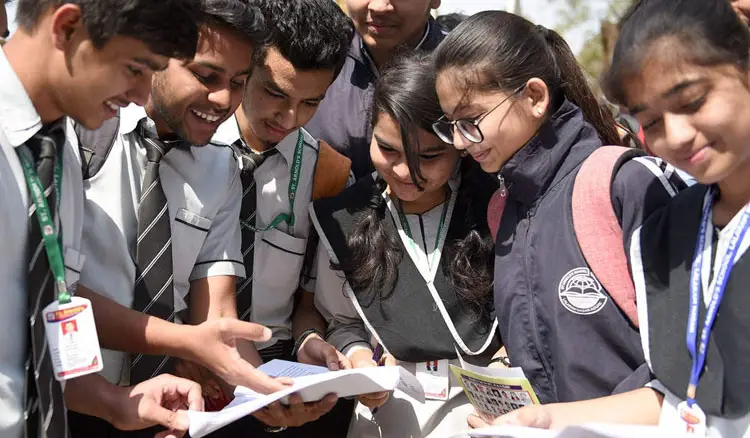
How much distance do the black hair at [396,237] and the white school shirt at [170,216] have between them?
491 mm

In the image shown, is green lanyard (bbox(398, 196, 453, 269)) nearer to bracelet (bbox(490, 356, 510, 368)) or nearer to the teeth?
bracelet (bbox(490, 356, 510, 368))

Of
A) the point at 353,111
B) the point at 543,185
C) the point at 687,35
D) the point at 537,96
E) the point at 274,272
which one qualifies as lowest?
the point at 274,272

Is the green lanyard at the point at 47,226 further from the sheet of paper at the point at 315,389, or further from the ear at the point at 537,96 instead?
the ear at the point at 537,96

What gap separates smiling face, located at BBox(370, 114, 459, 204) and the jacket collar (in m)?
0.40

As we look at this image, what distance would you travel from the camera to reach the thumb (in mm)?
2359

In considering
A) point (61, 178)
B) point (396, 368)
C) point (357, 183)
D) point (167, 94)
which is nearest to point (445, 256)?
point (357, 183)

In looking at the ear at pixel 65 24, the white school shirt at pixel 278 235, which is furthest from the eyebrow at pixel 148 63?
the white school shirt at pixel 278 235

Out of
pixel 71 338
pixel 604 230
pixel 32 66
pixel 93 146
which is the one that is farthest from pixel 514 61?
pixel 71 338

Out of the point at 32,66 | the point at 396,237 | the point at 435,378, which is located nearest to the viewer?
the point at 32,66

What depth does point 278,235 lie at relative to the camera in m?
3.17

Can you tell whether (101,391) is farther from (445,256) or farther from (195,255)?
(445,256)

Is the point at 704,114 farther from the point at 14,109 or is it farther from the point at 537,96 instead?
the point at 14,109

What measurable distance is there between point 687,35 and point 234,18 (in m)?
1.50

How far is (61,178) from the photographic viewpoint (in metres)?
2.17
